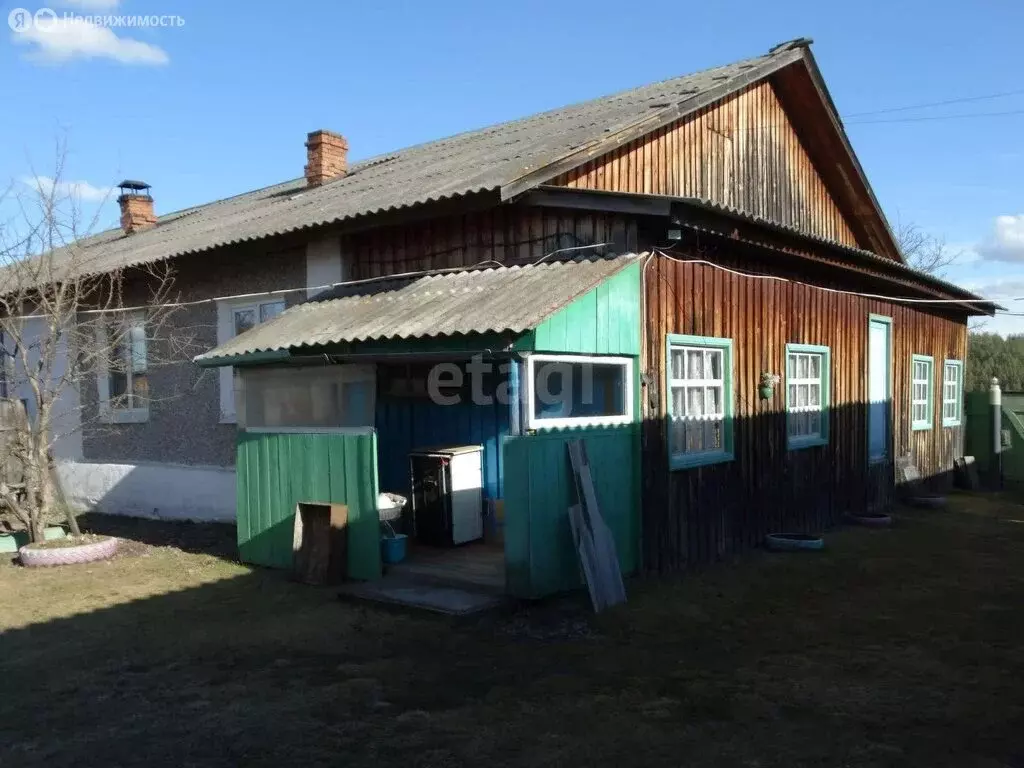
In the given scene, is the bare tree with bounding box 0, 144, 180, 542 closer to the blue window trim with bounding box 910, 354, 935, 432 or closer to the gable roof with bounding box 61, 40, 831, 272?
the gable roof with bounding box 61, 40, 831, 272

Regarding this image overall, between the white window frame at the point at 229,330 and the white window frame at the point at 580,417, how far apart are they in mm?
4852

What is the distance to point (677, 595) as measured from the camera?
7289 millimetres

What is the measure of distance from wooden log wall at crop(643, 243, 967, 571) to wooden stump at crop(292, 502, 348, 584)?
281cm

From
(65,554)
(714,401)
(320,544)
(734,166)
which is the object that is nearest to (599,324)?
(714,401)

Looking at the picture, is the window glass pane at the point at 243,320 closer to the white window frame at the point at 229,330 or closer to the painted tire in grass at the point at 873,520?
the white window frame at the point at 229,330

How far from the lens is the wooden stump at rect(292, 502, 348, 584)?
7754 millimetres

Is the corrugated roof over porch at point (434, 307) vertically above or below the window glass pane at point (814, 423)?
above

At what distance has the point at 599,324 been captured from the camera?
711 cm

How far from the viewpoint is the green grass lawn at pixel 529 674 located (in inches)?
170

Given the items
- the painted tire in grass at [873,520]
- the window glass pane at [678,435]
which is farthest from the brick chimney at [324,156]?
the painted tire in grass at [873,520]

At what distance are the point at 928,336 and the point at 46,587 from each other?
13514 mm

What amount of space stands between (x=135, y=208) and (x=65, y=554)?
32.9 feet

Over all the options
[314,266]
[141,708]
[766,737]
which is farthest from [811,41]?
[141,708]

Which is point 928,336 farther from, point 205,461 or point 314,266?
point 205,461
